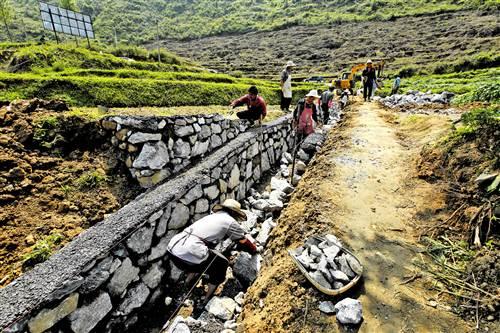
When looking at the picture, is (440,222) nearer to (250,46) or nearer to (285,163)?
(285,163)

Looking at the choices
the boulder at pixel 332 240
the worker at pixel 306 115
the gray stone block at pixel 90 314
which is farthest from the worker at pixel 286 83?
the gray stone block at pixel 90 314

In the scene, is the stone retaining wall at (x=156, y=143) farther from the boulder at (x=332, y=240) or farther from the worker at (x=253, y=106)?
the boulder at (x=332, y=240)

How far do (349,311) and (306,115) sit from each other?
553 cm

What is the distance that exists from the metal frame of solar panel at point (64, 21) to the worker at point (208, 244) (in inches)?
816

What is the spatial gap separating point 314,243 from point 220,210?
1459 mm

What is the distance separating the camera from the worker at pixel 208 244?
3.32 m

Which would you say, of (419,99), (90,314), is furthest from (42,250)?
(419,99)

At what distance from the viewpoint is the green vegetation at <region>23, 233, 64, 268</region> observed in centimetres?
271

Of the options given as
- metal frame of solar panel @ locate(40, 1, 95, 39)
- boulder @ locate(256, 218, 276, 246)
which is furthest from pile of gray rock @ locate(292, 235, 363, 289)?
metal frame of solar panel @ locate(40, 1, 95, 39)

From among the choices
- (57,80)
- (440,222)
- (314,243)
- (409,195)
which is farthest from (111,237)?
(57,80)

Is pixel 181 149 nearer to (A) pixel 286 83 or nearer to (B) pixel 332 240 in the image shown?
(B) pixel 332 240

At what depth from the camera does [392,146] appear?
651 centimetres

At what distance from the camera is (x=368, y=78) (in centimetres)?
1228

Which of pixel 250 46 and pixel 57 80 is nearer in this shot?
pixel 57 80
